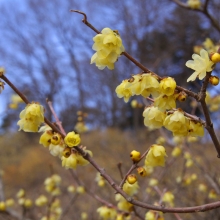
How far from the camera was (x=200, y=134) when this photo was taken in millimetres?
1054

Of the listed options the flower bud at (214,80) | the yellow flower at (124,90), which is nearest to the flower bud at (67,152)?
the yellow flower at (124,90)

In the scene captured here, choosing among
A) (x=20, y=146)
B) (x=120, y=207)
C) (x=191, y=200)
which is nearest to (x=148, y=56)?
(x=20, y=146)

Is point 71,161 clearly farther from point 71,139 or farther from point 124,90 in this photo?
point 124,90

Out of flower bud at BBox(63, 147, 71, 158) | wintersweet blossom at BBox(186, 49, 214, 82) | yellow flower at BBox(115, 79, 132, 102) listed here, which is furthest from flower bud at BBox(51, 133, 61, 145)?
wintersweet blossom at BBox(186, 49, 214, 82)

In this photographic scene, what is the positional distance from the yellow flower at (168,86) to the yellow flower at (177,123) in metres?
0.10

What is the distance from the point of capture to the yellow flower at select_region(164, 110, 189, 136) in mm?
976

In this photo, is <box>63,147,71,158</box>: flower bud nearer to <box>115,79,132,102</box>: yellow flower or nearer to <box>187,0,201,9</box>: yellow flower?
<box>115,79,132,102</box>: yellow flower

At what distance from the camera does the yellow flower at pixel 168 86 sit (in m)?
0.89

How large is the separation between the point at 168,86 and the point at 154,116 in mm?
174

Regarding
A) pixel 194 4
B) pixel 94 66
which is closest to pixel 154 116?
pixel 194 4

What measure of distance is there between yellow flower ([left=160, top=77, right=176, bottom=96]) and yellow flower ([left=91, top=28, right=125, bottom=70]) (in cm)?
16

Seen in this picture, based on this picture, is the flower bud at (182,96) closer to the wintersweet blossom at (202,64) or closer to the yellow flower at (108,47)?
the wintersweet blossom at (202,64)

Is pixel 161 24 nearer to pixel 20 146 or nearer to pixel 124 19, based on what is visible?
pixel 124 19

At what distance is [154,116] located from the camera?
1.04m
